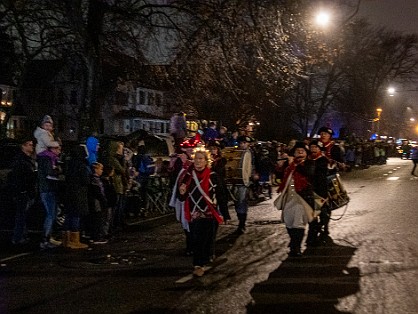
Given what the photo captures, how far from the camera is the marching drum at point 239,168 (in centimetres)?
1320

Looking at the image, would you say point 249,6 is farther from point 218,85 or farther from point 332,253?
point 332,253

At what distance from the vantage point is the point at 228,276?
8.91 meters

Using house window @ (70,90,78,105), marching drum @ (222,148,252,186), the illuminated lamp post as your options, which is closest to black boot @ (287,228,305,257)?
marching drum @ (222,148,252,186)

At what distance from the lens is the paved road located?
293 inches

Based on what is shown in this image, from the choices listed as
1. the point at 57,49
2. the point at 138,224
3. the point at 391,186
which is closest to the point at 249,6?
the point at 138,224

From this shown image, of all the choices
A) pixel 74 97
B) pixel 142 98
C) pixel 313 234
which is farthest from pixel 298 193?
pixel 142 98

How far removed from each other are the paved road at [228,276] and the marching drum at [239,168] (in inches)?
41.2

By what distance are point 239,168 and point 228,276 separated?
477cm

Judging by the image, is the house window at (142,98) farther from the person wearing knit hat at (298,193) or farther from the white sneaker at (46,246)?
the person wearing knit hat at (298,193)

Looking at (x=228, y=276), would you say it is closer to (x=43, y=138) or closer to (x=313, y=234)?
(x=313, y=234)

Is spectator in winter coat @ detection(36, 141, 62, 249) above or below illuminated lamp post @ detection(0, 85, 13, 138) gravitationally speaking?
below

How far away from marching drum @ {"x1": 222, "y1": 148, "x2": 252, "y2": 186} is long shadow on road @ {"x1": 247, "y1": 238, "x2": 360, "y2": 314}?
9.57 ft

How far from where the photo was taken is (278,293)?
794cm

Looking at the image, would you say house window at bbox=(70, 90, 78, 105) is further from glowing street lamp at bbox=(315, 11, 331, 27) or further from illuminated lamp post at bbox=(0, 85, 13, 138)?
glowing street lamp at bbox=(315, 11, 331, 27)
